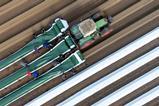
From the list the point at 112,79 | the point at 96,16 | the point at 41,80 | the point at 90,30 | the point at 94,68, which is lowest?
the point at 112,79

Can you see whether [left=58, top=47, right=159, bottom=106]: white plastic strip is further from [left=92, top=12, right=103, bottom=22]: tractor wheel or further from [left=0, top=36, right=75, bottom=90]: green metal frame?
[left=92, top=12, right=103, bottom=22]: tractor wheel

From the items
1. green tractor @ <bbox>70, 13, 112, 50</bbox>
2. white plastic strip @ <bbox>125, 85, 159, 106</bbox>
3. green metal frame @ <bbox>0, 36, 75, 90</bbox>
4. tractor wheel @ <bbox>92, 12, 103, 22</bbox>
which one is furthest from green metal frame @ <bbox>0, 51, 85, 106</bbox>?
white plastic strip @ <bbox>125, 85, 159, 106</bbox>

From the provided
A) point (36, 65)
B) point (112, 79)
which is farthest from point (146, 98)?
point (36, 65)

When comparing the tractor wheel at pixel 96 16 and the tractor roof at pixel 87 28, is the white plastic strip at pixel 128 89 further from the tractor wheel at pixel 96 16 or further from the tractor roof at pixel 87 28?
the tractor wheel at pixel 96 16

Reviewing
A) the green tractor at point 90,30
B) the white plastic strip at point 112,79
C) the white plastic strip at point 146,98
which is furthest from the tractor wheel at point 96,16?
the white plastic strip at point 146,98

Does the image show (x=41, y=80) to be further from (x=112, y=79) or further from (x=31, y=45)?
(x=112, y=79)
